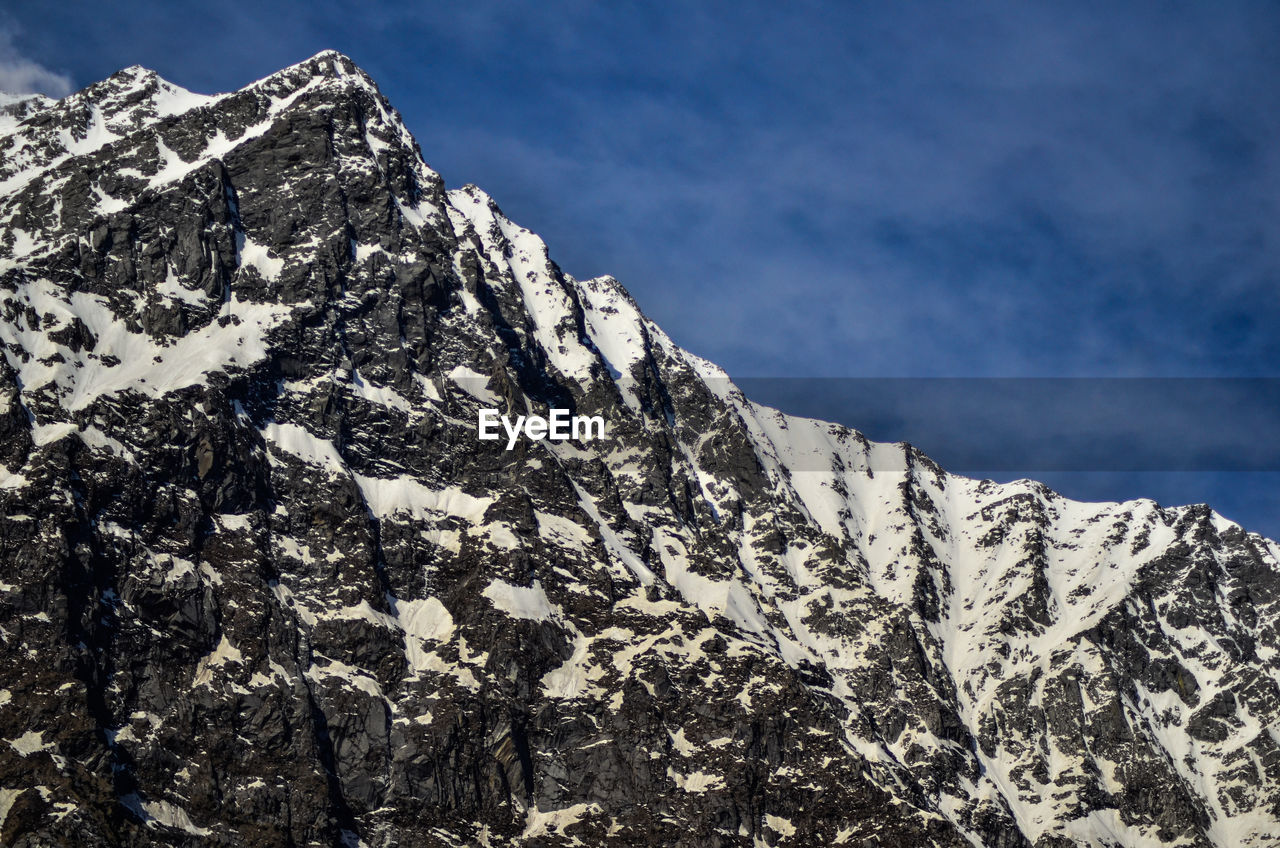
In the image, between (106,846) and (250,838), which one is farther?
(250,838)

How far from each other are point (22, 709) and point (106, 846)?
23.8m

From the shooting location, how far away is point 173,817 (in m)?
198

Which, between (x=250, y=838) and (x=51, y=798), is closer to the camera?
(x=51, y=798)

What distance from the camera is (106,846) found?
184m

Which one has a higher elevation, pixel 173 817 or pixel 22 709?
pixel 22 709

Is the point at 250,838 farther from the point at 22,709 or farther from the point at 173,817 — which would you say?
the point at 22,709

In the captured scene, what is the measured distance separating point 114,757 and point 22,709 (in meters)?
13.0

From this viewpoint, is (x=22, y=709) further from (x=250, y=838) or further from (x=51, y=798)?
(x=250, y=838)

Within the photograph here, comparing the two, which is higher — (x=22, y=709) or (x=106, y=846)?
(x=22, y=709)

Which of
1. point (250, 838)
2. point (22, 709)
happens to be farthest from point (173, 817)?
point (22, 709)

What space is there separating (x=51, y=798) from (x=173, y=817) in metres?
17.5

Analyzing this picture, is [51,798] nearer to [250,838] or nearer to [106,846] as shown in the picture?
[106,846]

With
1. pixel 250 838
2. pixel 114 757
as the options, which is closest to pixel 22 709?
pixel 114 757

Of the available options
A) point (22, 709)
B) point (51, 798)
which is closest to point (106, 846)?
point (51, 798)
